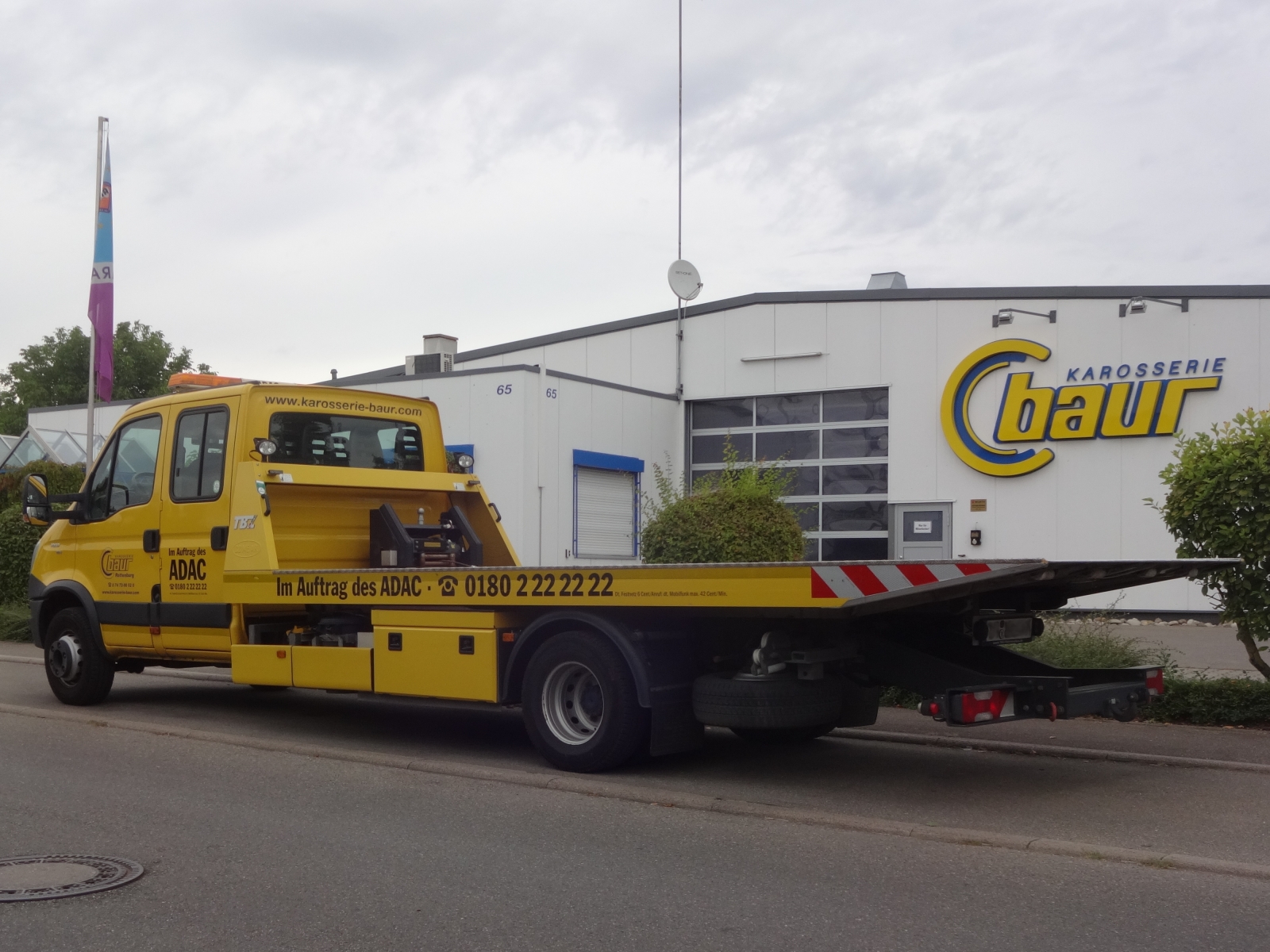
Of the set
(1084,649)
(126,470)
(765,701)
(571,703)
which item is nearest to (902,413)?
(1084,649)

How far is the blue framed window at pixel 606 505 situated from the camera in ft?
77.9

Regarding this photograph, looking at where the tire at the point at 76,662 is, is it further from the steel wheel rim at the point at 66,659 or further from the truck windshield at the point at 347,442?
the truck windshield at the point at 347,442

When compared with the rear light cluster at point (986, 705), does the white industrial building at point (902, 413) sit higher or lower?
higher

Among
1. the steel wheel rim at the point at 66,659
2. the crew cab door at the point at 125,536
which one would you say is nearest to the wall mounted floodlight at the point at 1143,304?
the crew cab door at the point at 125,536

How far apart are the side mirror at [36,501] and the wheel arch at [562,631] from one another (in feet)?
16.1

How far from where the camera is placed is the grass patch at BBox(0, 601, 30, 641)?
60.3ft

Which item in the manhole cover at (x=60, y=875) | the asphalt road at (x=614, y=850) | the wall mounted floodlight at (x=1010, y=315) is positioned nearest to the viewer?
the asphalt road at (x=614, y=850)

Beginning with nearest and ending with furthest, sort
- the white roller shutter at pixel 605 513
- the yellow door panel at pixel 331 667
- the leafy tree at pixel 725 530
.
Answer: the yellow door panel at pixel 331 667, the leafy tree at pixel 725 530, the white roller shutter at pixel 605 513

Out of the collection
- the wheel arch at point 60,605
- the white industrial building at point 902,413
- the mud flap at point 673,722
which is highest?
the white industrial building at point 902,413

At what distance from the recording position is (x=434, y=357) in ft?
89.9

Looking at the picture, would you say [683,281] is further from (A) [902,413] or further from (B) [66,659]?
(B) [66,659]

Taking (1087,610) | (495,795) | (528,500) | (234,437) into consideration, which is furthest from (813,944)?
(528,500)

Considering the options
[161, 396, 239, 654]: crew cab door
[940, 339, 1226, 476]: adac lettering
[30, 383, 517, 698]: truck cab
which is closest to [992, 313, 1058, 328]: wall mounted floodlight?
[940, 339, 1226, 476]: adac lettering

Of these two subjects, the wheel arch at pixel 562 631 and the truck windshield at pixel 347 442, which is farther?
the truck windshield at pixel 347 442
